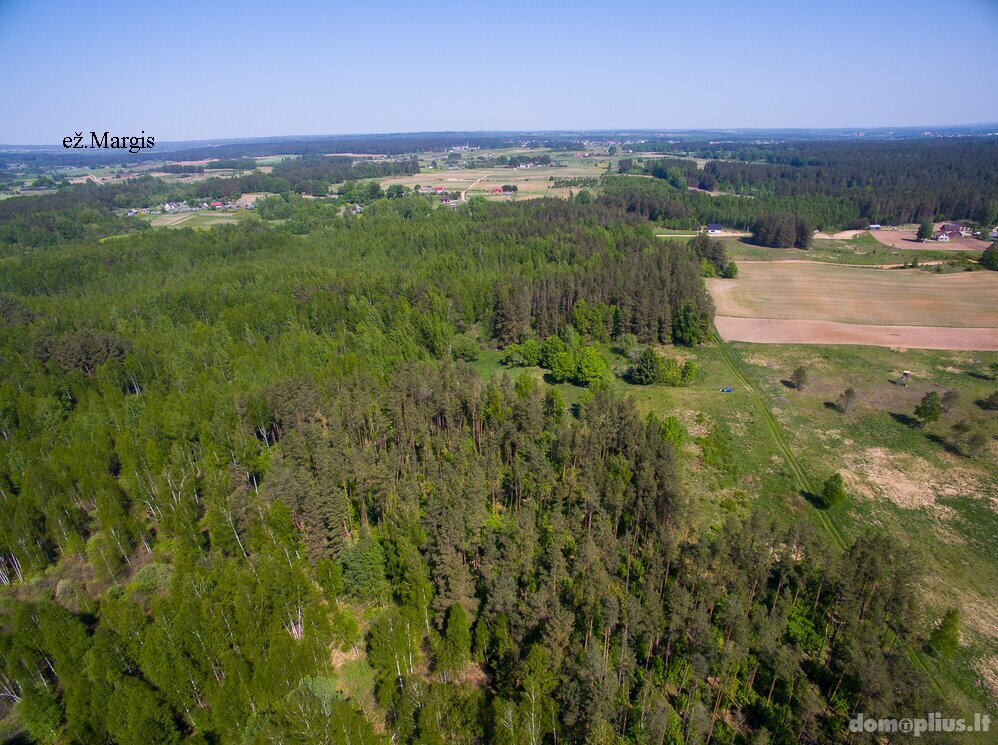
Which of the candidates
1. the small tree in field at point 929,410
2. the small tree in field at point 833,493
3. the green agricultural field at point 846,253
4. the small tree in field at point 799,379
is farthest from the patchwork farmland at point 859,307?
the small tree in field at point 833,493

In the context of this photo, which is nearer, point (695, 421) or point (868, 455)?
point (868, 455)

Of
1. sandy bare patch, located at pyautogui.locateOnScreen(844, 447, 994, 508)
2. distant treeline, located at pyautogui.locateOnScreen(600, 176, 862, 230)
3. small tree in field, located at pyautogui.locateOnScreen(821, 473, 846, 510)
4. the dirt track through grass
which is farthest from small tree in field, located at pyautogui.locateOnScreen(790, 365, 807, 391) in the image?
distant treeline, located at pyautogui.locateOnScreen(600, 176, 862, 230)

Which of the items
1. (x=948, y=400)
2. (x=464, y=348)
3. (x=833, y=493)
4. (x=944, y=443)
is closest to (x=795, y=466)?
(x=833, y=493)

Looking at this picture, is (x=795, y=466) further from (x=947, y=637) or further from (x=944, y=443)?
(x=947, y=637)

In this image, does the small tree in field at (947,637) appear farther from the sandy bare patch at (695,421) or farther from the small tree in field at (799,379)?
the small tree in field at (799,379)

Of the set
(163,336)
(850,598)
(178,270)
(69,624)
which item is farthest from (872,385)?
(178,270)

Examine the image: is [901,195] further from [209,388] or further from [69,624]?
[69,624]
